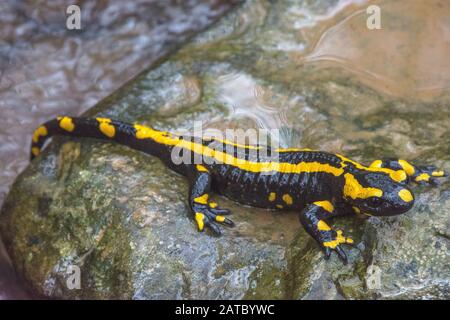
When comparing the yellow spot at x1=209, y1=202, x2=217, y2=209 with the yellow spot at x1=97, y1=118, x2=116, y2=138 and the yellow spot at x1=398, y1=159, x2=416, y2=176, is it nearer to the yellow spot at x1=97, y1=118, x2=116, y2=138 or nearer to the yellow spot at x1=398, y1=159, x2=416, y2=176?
the yellow spot at x1=97, y1=118, x2=116, y2=138

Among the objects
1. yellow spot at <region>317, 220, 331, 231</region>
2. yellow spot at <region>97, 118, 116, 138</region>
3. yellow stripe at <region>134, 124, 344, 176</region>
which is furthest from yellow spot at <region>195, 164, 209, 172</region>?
yellow spot at <region>317, 220, 331, 231</region>

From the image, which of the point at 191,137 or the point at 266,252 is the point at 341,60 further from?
the point at 266,252

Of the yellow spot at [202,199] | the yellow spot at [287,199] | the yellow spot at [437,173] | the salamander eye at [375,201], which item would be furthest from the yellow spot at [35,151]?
the yellow spot at [437,173]

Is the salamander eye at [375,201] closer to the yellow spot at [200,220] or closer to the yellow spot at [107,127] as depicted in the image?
the yellow spot at [200,220]

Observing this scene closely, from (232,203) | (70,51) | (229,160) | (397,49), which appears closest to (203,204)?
(232,203)

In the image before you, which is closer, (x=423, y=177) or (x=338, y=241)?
(x=338, y=241)

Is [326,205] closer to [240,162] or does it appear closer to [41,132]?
[240,162]
